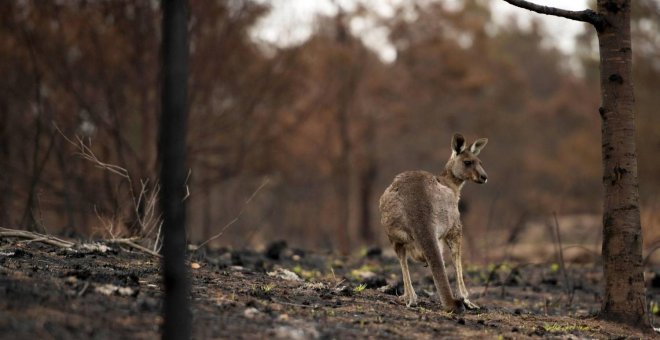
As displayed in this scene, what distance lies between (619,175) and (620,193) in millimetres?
161

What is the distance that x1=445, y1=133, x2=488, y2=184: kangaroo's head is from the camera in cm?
793

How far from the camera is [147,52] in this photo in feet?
51.1

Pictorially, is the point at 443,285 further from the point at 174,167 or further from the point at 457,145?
the point at 174,167

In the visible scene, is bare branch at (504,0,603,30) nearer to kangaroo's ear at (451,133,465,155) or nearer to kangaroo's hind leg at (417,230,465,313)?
kangaroo's ear at (451,133,465,155)

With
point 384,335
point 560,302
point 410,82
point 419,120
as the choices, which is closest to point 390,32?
point 410,82

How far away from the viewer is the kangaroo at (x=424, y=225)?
20.3ft


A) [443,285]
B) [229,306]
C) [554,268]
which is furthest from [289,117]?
[229,306]

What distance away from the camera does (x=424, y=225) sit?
644cm

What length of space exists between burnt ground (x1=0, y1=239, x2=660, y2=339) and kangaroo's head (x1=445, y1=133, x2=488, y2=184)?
1.37 metres

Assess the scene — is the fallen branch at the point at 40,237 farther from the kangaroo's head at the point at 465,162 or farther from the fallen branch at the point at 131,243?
the kangaroo's head at the point at 465,162

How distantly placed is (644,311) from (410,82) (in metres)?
19.6

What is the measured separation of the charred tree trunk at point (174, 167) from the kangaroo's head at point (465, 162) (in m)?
4.80

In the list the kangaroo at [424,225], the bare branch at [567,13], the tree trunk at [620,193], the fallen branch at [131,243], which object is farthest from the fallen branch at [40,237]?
the tree trunk at [620,193]

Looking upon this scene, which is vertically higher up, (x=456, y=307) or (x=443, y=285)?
(x=443, y=285)
